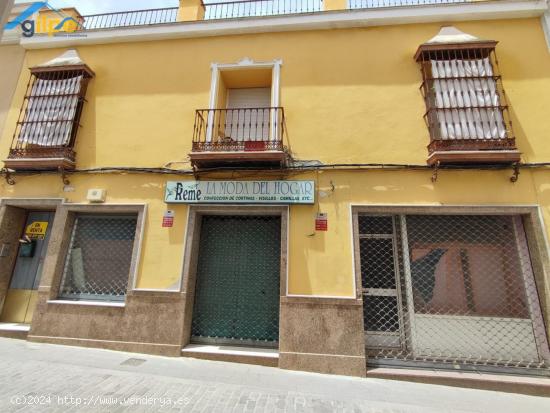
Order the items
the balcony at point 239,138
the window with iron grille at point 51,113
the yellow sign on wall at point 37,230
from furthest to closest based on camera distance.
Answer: the yellow sign on wall at point 37,230 < the window with iron grille at point 51,113 < the balcony at point 239,138

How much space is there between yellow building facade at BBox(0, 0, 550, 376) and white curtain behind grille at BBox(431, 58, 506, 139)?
0.05 metres

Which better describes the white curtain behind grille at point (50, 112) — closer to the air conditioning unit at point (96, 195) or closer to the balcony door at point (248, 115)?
the air conditioning unit at point (96, 195)

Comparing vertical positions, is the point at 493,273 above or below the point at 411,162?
below

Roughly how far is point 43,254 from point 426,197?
787cm

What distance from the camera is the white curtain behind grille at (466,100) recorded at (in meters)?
5.05

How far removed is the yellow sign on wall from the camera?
6109mm

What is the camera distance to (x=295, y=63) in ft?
19.8

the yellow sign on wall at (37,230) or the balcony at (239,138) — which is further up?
the balcony at (239,138)

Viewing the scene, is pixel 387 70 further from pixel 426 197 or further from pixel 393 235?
pixel 393 235

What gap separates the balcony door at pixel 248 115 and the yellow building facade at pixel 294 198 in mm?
51

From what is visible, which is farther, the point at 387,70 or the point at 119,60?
the point at 119,60

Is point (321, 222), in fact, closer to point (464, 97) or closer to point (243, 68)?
point (464, 97)

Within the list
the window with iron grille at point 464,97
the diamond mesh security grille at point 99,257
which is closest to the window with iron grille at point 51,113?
the diamond mesh security grille at point 99,257

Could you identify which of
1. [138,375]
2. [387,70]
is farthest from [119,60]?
[138,375]
